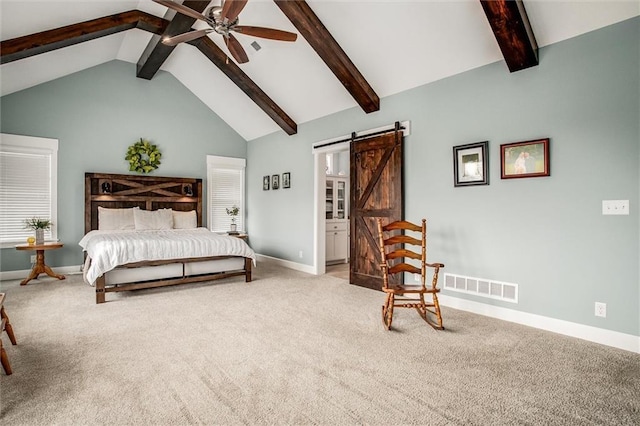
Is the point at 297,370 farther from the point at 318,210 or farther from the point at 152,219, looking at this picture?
the point at 152,219

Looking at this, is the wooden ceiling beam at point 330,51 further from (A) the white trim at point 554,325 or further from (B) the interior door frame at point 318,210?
(A) the white trim at point 554,325

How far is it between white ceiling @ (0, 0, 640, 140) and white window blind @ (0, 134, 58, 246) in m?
0.88

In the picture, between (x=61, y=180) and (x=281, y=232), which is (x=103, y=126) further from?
(x=281, y=232)

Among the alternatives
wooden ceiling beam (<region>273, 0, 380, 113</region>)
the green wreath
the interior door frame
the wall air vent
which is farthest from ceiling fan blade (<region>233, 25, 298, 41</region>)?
the green wreath

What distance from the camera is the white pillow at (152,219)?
6.46 meters

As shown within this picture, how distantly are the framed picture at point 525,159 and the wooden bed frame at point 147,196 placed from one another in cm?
382

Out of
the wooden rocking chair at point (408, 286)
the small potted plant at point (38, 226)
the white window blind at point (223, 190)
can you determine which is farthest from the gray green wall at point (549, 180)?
the small potted plant at point (38, 226)

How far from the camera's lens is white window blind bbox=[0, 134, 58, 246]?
5.66m

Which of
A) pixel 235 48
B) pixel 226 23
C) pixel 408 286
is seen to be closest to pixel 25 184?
pixel 235 48

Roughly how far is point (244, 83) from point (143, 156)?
103 inches

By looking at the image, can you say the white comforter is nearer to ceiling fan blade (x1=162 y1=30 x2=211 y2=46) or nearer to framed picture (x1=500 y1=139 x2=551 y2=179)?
ceiling fan blade (x1=162 y1=30 x2=211 y2=46)

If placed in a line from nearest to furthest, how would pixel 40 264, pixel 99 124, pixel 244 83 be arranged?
pixel 40 264
pixel 244 83
pixel 99 124

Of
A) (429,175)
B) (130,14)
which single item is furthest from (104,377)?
(130,14)

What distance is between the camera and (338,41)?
15.2ft
